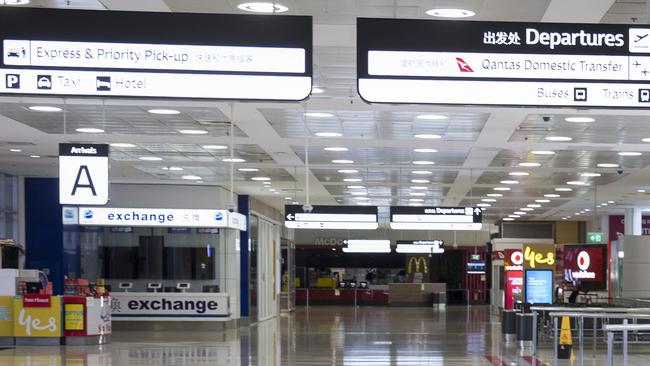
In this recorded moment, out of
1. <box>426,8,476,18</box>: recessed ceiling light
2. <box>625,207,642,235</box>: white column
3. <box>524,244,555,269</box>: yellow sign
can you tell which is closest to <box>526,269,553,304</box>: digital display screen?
<box>524,244,555,269</box>: yellow sign

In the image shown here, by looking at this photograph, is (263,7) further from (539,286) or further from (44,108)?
(539,286)

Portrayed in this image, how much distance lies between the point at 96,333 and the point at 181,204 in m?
5.82

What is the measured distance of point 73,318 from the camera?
19.9 m

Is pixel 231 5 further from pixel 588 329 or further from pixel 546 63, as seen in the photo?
pixel 588 329

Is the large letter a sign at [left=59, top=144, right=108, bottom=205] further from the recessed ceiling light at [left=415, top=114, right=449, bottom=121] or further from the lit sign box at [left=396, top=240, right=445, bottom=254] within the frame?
the lit sign box at [left=396, top=240, right=445, bottom=254]

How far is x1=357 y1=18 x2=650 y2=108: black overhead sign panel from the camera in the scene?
21.9 feet

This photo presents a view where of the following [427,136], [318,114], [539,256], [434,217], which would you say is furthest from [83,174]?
[539,256]

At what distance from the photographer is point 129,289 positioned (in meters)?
25.5

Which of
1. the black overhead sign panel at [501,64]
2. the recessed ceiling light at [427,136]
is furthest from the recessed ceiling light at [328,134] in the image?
the black overhead sign panel at [501,64]

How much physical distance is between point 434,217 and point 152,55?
15.9 metres

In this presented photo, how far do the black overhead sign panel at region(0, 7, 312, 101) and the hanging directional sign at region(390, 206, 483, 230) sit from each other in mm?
15399

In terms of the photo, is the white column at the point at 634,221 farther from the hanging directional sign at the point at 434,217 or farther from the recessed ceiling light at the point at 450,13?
the recessed ceiling light at the point at 450,13

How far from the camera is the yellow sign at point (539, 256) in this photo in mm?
27734

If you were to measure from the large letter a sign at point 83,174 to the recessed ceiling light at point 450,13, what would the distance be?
184 inches
